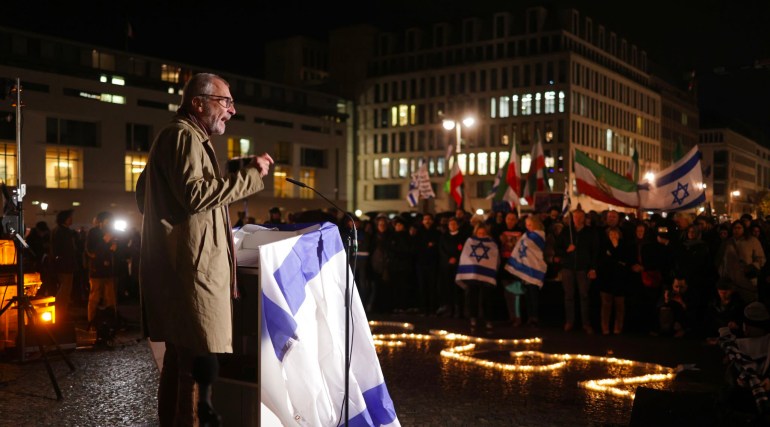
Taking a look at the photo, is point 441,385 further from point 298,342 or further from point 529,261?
point 529,261

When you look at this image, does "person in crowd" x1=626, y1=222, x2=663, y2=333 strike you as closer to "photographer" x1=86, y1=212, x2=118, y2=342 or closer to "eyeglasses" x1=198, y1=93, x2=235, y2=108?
"photographer" x1=86, y1=212, x2=118, y2=342

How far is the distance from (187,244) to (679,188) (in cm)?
Result: 1471

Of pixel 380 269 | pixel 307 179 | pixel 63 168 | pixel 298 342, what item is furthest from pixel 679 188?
pixel 307 179

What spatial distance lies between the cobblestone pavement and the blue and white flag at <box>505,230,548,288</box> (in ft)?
5.31

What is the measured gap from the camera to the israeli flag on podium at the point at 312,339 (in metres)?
4.57

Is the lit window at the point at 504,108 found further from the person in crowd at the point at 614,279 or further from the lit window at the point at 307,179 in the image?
the person in crowd at the point at 614,279

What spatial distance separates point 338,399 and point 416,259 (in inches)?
426

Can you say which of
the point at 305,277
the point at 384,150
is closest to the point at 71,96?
the point at 384,150

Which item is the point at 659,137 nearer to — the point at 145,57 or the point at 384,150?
the point at 384,150

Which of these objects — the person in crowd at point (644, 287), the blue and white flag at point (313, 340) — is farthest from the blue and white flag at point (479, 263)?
the blue and white flag at point (313, 340)

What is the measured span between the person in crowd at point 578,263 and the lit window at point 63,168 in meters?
55.2

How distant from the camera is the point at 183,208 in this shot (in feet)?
12.3

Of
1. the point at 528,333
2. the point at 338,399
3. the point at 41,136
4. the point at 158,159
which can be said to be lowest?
the point at 528,333

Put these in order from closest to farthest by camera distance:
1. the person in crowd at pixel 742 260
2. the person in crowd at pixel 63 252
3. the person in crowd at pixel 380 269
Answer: the person in crowd at pixel 742 260
the person in crowd at pixel 63 252
the person in crowd at pixel 380 269
